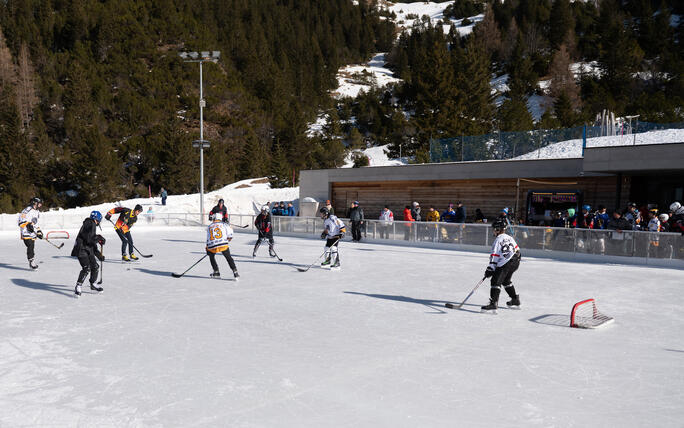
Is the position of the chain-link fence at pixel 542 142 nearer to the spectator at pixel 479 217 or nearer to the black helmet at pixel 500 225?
the spectator at pixel 479 217

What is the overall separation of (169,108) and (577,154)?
5122 cm

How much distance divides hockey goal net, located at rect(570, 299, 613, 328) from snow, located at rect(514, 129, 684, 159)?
43.4ft

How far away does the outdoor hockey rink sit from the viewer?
4109mm

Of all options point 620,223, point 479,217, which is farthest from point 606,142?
point 620,223

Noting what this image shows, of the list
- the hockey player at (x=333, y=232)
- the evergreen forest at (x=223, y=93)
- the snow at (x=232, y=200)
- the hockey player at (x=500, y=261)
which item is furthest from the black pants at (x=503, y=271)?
the snow at (x=232, y=200)

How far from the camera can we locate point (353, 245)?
61.1ft

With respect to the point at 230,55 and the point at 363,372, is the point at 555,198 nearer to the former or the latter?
the point at 363,372

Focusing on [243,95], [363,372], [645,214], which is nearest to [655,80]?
[243,95]

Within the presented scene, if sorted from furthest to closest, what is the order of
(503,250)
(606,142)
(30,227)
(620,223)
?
1. (606,142)
2. (620,223)
3. (30,227)
4. (503,250)

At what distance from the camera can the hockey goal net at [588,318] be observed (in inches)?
273

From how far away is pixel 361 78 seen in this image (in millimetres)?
116000

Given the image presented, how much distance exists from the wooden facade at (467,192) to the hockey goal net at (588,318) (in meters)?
12.4

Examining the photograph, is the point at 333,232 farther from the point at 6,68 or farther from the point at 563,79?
the point at 563,79

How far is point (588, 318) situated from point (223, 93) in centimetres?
6455
